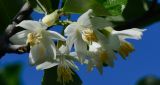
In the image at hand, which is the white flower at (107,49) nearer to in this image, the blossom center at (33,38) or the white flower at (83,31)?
the white flower at (83,31)

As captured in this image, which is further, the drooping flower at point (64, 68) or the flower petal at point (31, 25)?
the drooping flower at point (64, 68)

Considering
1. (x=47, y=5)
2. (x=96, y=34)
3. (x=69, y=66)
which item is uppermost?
(x=47, y=5)

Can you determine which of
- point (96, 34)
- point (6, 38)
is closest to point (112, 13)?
point (96, 34)

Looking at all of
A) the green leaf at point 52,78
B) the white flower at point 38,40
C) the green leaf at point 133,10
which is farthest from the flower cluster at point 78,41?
the green leaf at point 133,10

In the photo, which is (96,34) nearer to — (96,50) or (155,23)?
(96,50)

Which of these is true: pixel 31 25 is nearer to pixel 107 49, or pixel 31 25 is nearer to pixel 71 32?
pixel 71 32

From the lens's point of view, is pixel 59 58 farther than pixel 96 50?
Yes
